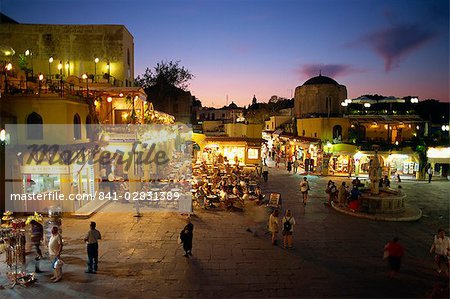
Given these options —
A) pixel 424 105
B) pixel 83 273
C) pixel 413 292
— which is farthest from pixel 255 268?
pixel 424 105

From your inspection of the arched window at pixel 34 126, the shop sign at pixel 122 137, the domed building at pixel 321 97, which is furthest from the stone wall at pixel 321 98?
the arched window at pixel 34 126

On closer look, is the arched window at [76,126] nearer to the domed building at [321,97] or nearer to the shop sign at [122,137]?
the shop sign at [122,137]

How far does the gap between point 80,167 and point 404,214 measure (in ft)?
51.8

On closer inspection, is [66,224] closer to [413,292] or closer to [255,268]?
[255,268]

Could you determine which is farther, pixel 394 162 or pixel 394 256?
pixel 394 162

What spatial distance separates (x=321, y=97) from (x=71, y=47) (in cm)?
2742

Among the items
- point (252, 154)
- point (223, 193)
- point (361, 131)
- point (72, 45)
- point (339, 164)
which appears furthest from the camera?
point (252, 154)

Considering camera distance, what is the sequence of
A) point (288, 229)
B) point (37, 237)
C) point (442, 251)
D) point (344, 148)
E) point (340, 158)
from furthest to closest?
point (340, 158) < point (344, 148) < point (288, 229) < point (37, 237) < point (442, 251)

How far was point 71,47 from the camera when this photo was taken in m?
29.5

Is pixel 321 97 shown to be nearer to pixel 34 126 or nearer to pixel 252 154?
pixel 252 154

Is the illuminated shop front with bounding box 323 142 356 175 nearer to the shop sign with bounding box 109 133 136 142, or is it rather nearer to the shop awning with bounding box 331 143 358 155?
the shop awning with bounding box 331 143 358 155

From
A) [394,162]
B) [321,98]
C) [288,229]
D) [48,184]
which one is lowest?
[288,229]

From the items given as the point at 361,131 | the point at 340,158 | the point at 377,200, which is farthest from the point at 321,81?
the point at 377,200

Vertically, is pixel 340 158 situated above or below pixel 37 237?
above
